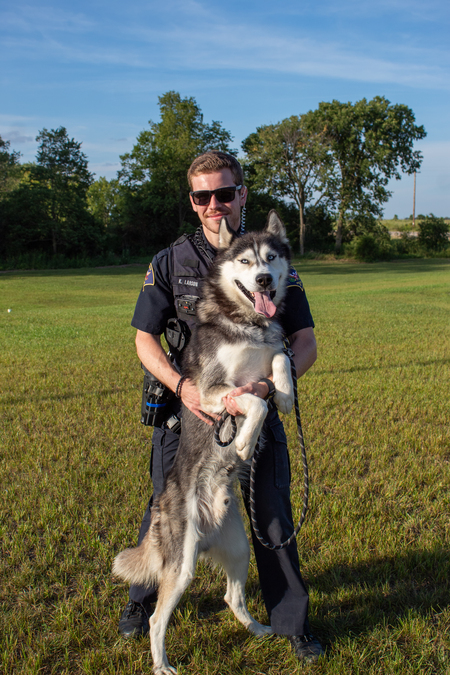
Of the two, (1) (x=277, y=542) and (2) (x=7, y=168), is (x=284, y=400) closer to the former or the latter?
(1) (x=277, y=542)

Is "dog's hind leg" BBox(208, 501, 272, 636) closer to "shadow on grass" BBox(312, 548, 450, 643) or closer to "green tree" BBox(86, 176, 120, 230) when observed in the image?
"shadow on grass" BBox(312, 548, 450, 643)

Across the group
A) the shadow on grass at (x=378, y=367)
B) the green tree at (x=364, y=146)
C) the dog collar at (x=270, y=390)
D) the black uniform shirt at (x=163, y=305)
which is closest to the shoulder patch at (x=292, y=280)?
the black uniform shirt at (x=163, y=305)

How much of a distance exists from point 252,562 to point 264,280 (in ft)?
7.47

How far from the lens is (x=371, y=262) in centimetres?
5344

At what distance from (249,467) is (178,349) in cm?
98

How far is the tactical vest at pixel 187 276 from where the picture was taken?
321cm

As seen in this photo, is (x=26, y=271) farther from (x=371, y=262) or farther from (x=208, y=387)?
(x=208, y=387)

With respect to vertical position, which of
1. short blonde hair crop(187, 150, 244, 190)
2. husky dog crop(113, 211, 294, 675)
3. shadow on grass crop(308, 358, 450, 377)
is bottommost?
shadow on grass crop(308, 358, 450, 377)

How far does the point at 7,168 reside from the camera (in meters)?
47.6

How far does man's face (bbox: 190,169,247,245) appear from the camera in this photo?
3.23 m

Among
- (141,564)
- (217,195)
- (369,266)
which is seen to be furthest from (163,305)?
(369,266)

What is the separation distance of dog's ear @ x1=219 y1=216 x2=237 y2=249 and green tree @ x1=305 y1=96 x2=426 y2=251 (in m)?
57.1

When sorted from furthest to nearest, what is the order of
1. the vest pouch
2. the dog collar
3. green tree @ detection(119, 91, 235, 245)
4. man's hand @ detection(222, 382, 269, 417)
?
green tree @ detection(119, 91, 235, 245) → the vest pouch → the dog collar → man's hand @ detection(222, 382, 269, 417)

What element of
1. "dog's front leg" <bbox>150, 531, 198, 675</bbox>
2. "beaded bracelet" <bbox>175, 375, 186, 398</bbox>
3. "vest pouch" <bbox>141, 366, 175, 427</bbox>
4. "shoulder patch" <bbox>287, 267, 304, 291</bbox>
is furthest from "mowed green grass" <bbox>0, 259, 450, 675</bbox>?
"shoulder patch" <bbox>287, 267, 304, 291</bbox>
